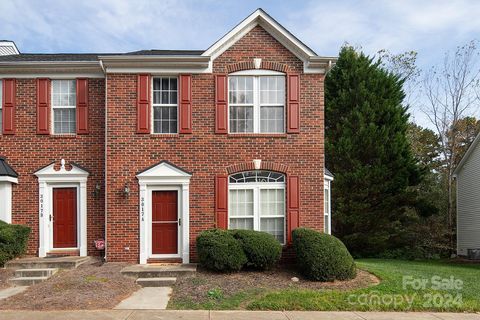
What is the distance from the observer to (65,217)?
12391 mm

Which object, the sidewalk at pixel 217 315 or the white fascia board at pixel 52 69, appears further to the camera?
the white fascia board at pixel 52 69

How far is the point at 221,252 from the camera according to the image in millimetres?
10414

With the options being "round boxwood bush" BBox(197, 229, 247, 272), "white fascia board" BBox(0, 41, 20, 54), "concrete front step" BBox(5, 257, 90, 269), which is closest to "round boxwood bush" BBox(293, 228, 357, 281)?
"round boxwood bush" BBox(197, 229, 247, 272)

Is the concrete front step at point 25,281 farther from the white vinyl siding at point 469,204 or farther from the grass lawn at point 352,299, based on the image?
the white vinyl siding at point 469,204

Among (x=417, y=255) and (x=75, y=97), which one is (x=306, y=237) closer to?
(x=75, y=97)

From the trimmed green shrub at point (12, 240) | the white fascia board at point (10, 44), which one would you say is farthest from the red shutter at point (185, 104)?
the white fascia board at point (10, 44)

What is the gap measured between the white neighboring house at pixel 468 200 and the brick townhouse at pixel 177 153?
40.6 ft

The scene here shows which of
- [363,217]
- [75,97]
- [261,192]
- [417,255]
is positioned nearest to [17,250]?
[75,97]

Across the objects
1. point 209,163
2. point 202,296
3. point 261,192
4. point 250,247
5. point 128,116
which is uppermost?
point 128,116

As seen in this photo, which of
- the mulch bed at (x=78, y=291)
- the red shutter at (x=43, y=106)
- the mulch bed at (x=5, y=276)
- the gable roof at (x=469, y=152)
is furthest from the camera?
the gable roof at (x=469, y=152)

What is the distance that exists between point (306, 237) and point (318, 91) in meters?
4.26

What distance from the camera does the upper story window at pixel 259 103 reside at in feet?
39.6

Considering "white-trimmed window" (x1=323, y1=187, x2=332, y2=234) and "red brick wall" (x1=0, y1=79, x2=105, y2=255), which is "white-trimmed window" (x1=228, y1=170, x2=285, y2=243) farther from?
"red brick wall" (x1=0, y1=79, x2=105, y2=255)

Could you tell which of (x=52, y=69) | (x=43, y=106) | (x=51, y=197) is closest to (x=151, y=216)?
(x=51, y=197)
